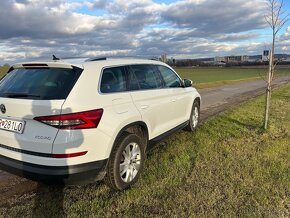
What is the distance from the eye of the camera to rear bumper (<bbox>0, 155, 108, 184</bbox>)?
137 inches

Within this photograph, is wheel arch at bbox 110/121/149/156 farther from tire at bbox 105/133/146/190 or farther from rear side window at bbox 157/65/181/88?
rear side window at bbox 157/65/181/88

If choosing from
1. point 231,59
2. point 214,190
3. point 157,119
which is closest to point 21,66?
point 157,119

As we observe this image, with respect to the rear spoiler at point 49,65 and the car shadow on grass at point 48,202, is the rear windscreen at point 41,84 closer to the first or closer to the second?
the rear spoiler at point 49,65

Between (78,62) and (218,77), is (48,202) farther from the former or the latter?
(218,77)

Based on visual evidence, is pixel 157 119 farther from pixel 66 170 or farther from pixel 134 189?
pixel 66 170

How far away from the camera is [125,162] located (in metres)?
4.24

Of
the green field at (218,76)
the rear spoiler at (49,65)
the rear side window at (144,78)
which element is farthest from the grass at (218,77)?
the rear spoiler at (49,65)

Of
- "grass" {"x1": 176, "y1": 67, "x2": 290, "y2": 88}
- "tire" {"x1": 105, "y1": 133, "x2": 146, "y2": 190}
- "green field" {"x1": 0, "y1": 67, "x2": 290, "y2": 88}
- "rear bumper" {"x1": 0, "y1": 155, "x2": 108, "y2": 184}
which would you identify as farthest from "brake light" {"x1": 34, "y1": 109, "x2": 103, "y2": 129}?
"grass" {"x1": 176, "y1": 67, "x2": 290, "y2": 88}

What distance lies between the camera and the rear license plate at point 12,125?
11.9ft

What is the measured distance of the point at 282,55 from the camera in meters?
8.42

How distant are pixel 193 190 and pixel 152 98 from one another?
1.60 meters

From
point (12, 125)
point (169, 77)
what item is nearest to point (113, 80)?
point (12, 125)

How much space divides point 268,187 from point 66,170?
2.59 metres

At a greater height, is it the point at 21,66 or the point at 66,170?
the point at 21,66
